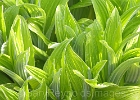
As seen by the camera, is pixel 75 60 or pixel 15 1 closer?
pixel 75 60

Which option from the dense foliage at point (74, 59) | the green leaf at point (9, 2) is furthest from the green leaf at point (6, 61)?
the green leaf at point (9, 2)

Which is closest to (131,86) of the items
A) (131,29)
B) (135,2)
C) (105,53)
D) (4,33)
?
(105,53)

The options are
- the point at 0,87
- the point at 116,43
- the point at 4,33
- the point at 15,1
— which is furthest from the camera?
the point at 15,1

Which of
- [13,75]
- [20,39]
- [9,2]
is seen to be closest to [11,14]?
[9,2]

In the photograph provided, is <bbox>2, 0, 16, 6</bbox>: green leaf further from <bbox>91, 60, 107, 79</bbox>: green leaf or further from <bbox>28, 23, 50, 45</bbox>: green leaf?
<bbox>91, 60, 107, 79</bbox>: green leaf

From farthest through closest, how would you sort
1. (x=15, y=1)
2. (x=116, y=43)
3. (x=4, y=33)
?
(x=15, y=1), (x=4, y=33), (x=116, y=43)

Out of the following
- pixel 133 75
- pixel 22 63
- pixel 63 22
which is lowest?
pixel 133 75

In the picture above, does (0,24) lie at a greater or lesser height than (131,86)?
greater

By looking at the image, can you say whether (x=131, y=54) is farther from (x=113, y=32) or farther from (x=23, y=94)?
(x=23, y=94)

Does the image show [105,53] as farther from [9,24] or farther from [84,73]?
[9,24]
